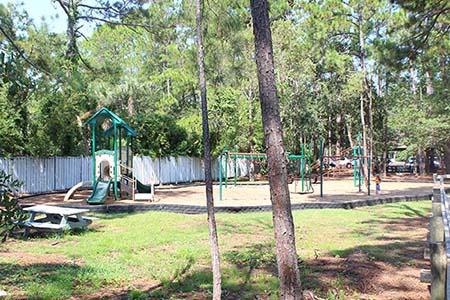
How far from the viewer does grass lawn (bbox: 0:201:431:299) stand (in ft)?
15.1

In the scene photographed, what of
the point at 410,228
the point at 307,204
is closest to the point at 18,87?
the point at 410,228

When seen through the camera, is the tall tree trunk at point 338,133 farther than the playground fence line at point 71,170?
Yes

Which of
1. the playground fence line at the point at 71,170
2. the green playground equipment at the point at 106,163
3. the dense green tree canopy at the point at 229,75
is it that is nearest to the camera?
the dense green tree canopy at the point at 229,75

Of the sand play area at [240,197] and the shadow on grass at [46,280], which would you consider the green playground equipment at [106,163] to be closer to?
the sand play area at [240,197]

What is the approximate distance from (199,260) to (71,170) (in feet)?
41.6

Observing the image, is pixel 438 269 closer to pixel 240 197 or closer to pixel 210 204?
pixel 210 204

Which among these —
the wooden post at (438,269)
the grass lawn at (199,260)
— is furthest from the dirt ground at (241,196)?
the wooden post at (438,269)

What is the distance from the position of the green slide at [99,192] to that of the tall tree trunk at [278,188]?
987cm

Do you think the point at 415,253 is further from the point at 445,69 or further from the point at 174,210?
the point at 445,69

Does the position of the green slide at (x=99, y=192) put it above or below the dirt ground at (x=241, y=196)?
above

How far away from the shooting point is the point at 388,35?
12.2 metres

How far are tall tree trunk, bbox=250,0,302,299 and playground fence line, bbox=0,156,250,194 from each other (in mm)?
10165

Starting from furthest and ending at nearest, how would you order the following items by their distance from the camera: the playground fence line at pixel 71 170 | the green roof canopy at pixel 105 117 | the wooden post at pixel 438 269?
the playground fence line at pixel 71 170 < the green roof canopy at pixel 105 117 < the wooden post at pixel 438 269

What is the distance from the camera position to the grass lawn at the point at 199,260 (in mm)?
4617
